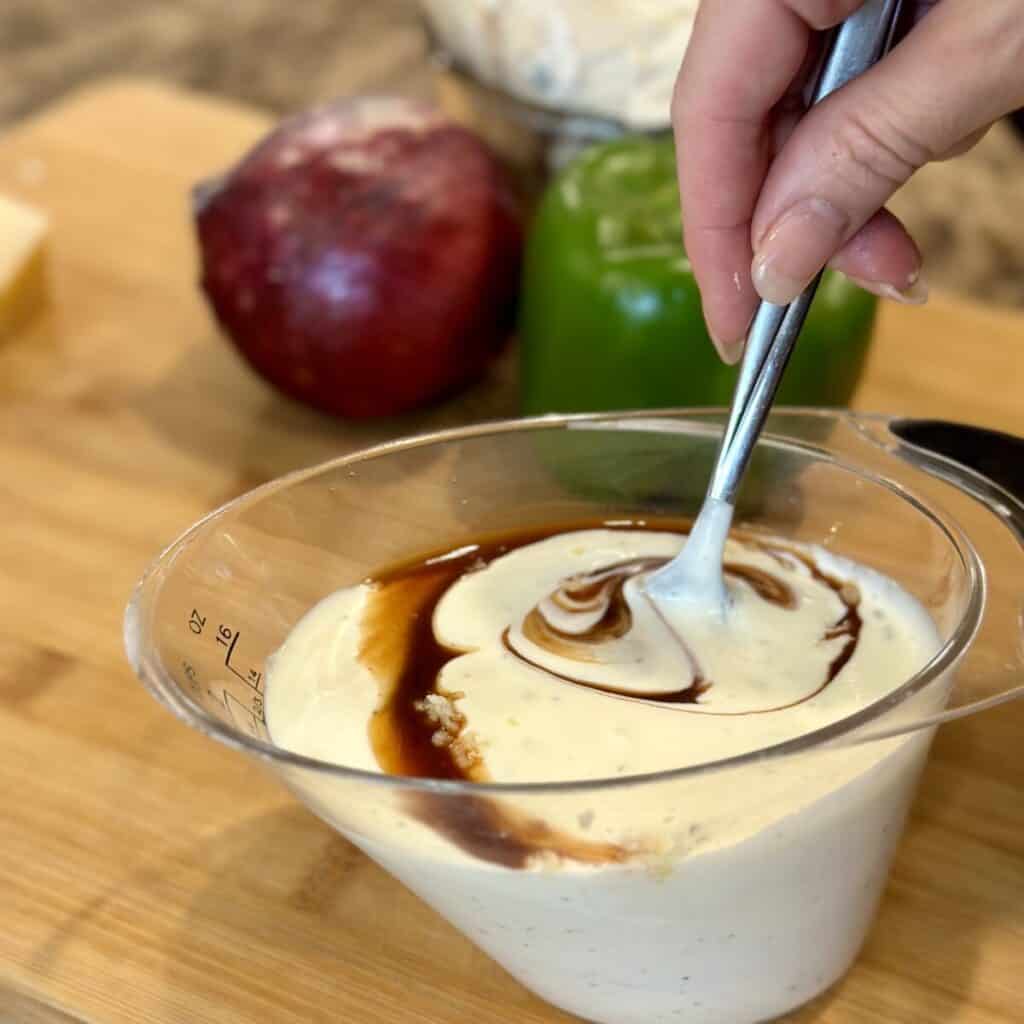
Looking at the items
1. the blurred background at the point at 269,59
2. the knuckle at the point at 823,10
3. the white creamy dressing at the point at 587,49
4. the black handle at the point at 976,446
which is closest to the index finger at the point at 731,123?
the knuckle at the point at 823,10

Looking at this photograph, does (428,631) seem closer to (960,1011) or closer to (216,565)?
(216,565)

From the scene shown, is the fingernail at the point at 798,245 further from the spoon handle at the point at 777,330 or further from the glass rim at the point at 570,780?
the glass rim at the point at 570,780

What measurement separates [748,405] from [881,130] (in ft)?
0.45

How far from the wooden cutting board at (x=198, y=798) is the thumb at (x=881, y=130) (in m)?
0.31

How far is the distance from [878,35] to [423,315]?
0.44 m

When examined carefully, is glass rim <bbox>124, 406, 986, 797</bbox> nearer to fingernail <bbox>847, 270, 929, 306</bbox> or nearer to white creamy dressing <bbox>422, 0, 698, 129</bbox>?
fingernail <bbox>847, 270, 929, 306</bbox>

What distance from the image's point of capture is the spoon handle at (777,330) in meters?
0.60

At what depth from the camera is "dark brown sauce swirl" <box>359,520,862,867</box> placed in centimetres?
52

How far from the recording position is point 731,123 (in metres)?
0.63

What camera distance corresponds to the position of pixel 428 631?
66cm

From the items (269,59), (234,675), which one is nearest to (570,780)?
(234,675)

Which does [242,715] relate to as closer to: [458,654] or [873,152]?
[458,654]

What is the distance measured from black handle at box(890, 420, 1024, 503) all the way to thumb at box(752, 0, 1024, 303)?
0.15 m

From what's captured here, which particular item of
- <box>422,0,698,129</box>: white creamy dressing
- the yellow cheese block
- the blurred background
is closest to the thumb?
<box>422,0,698,129</box>: white creamy dressing
